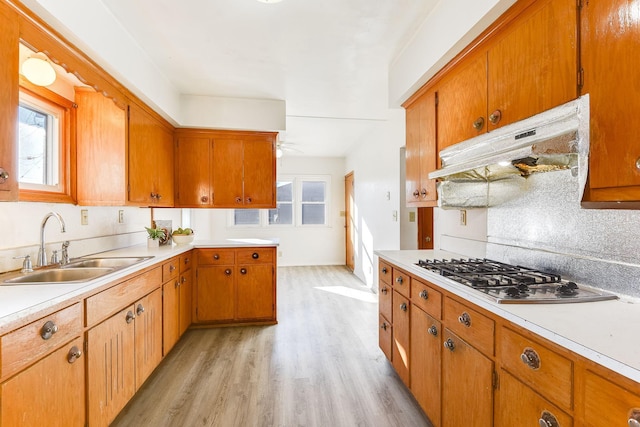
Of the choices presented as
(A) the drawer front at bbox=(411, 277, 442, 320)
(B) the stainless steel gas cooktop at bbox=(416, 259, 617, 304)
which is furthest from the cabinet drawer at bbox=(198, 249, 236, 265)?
(B) the stainless steel gas cooktop at bbox=(416, 259, 617, 304)

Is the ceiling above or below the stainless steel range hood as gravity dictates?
above

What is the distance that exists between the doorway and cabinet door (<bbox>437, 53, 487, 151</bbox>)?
4276 mm

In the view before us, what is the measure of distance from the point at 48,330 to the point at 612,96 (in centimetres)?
218

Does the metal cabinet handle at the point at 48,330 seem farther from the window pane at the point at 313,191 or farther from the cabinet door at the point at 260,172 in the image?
the window pane at the point at 313,191

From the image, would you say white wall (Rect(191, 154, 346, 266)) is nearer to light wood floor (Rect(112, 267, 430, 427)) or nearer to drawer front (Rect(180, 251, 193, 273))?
light wood floor (Rect(112, 267, 430, 427))

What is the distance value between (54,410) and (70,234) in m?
1.37

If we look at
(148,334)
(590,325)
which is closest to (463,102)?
(590,325)

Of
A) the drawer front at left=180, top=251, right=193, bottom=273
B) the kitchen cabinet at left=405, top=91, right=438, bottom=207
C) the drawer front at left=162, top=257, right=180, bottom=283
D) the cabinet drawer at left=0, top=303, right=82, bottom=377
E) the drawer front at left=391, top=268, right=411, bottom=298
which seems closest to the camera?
the cabinet drawer at left=0, top=303, right=82, bottom=377

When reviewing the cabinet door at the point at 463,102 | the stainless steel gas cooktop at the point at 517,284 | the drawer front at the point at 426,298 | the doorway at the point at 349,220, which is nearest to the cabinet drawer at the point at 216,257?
the drawer front at the point at 426,298

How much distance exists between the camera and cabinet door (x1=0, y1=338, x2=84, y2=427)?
104cm

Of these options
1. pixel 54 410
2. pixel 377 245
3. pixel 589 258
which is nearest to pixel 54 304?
pixel 54 410

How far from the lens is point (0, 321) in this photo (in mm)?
995

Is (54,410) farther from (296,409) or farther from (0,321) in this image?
(296,409)

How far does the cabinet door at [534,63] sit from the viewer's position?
1.17 meters
